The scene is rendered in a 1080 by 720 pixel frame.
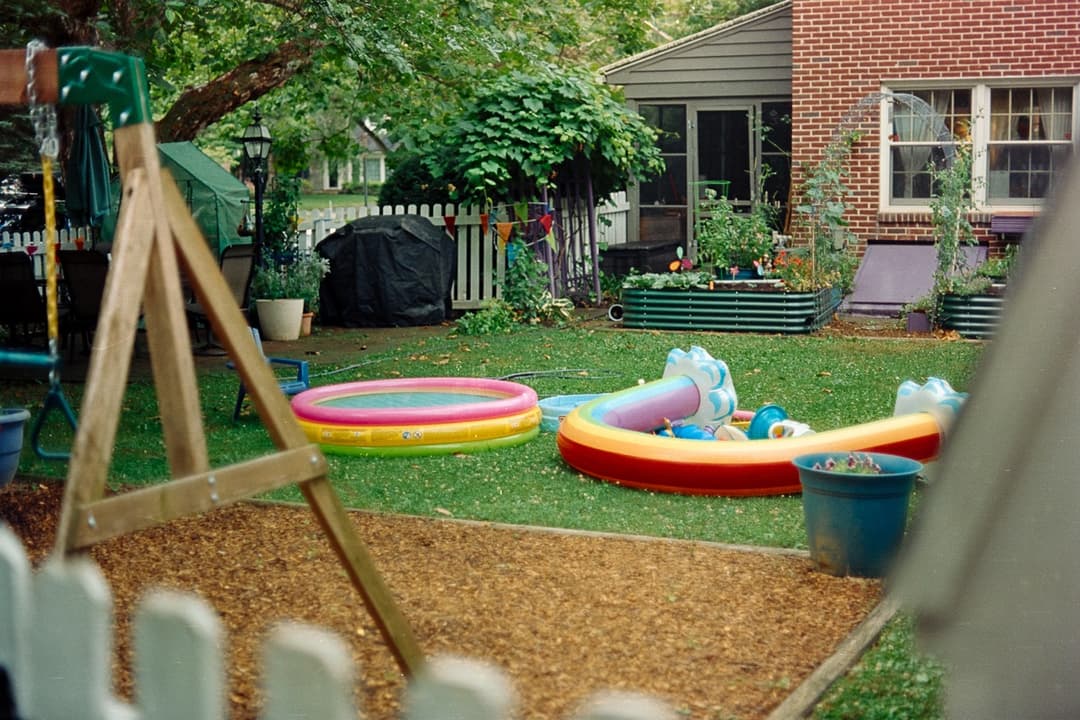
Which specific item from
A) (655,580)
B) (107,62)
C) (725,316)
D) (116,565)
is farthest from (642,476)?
(725,316)

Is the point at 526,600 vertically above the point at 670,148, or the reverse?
the point at 670,148

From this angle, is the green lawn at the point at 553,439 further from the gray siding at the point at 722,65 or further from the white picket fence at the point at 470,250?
the gray siding at the point at 722,65

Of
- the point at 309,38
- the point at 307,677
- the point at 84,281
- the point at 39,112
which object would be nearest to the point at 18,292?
the point at 84,281

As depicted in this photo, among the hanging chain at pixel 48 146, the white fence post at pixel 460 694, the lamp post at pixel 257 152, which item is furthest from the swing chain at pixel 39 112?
the lamp post at pixel 257 152

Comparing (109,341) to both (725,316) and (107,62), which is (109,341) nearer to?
(107,62)

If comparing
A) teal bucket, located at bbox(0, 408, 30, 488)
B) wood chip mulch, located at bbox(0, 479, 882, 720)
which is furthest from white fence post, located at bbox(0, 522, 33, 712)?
teal bucket, located at bbox(0, 408, 30, 488)

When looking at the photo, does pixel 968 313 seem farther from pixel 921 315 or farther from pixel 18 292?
pixel 18 292

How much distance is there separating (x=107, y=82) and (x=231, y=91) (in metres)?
10.3

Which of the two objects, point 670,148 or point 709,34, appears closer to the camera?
point 709,34

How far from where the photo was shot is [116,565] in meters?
5.41

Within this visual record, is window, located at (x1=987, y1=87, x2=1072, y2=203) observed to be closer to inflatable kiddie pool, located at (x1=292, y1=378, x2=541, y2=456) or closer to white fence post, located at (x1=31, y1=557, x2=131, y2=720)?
inflatable kiddie pool, located at (x1=292, y1=378, x2=541, y2=456)

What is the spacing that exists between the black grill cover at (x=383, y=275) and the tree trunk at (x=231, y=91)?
2.15 meters

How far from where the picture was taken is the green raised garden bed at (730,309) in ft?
43.0

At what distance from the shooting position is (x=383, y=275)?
47.7ft
